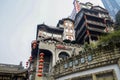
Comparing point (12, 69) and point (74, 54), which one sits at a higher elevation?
point (74, 54)

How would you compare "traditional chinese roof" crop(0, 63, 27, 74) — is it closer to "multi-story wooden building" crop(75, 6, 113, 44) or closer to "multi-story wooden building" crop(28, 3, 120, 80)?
"multi-story wooden building" crop(28, 3, 120, 80)

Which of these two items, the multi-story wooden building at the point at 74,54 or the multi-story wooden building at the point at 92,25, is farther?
the multi-story wooden building at the point at 92,25

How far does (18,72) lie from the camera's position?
12.9m

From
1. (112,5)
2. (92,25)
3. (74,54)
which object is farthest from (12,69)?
(112,5)

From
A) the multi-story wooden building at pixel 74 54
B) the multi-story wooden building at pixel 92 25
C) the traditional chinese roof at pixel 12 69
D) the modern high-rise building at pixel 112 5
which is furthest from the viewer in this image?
the modern high-rise building at pixel 112 5

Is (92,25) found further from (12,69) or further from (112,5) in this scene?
(112,5)

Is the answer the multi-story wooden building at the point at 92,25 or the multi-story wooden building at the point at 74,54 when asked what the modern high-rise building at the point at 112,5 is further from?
the multi-story wooden building at the point at 92,25

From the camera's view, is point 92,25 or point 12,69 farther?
point 92,25

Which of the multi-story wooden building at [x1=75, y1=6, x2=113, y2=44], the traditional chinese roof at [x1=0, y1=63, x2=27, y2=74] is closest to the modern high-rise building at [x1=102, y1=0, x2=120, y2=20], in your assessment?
the multi-story wooden building at [x1=75, y1=6, x2=113, y2=44]

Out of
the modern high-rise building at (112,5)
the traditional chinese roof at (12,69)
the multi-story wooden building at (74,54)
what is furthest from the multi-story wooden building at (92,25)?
the modern high-rise building at (112,5)

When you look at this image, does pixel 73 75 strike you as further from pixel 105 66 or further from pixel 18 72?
pixel 18 72

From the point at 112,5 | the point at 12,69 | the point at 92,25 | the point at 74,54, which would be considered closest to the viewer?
the point at 12,69

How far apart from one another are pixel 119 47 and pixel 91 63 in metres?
3.01

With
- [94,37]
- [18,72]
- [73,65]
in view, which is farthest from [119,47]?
[94,37]
